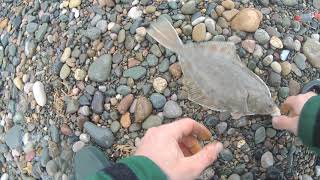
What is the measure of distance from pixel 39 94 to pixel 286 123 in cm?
114

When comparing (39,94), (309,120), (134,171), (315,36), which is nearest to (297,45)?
(315,36)

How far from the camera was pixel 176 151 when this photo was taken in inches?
78.7

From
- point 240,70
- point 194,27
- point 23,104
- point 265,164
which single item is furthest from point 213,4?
point 23,104

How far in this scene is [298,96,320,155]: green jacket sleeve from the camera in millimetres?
2066

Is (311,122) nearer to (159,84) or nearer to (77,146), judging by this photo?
(159,84)

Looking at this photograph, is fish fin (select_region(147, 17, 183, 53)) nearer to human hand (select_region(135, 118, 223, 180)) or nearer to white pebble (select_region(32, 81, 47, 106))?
human hand (select_region(135, 118, 223, 180))

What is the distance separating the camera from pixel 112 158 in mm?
2406

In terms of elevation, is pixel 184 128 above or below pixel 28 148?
above

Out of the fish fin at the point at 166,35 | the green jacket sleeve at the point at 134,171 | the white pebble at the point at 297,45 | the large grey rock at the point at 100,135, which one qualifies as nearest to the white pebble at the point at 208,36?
the fish fin at the point at 166,35

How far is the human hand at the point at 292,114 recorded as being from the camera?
2.15 m

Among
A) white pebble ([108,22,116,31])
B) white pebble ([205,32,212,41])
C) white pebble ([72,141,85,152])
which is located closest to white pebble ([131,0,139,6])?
white pebble ([108,22,116,31])

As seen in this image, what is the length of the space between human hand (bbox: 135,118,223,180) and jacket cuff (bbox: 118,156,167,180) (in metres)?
0.02

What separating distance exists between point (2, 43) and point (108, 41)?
2.31 feet

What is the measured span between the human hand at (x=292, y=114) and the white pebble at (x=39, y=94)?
1.05 metres
